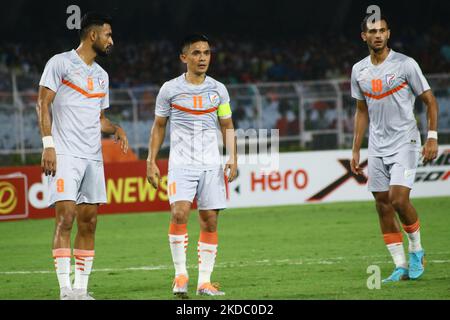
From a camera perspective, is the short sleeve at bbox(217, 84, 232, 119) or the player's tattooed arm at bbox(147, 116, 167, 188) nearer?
the player's tattooed arm at bbox(147, 116, 167, 188)

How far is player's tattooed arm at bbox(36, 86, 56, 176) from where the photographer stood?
7.94m

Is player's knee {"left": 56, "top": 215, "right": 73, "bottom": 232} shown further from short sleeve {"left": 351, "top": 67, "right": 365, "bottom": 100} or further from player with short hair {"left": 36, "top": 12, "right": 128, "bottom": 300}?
short sleeve {"left": 351, "top": 67, "right": 365, "bottom": 100}

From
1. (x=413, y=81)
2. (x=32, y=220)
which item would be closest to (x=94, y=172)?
(x=413, y=81)

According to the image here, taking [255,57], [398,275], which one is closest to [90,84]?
[398,275]

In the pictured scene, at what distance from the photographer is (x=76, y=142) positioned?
8281mm

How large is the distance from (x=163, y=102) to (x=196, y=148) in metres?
0.52

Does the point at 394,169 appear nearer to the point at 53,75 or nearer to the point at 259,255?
the point at 259,255

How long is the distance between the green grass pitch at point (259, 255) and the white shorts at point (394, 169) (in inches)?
36.5

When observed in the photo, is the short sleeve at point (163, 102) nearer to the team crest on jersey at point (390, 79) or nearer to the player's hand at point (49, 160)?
the player's hand at point (49, 160)

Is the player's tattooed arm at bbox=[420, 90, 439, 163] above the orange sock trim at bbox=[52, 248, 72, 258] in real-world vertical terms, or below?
above

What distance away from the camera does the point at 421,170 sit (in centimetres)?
1938

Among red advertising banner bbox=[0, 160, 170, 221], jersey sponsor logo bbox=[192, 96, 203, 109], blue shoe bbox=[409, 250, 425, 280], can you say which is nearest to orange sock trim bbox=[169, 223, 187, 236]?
jersey sponsor logo bbox=[192, 96, 203, 109]

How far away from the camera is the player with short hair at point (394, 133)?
30.2 ft

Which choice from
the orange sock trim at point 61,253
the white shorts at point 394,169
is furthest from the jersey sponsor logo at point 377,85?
the orange sock trim at point 61,253
